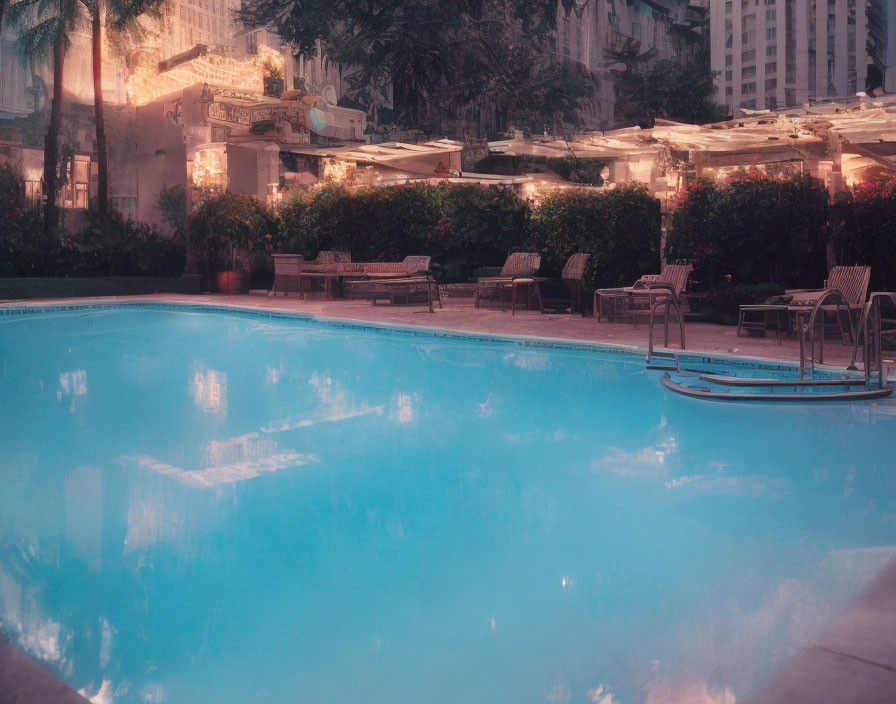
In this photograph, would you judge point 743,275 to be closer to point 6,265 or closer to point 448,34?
point 6,265

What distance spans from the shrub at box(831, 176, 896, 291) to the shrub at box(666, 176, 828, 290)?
10.2 inches

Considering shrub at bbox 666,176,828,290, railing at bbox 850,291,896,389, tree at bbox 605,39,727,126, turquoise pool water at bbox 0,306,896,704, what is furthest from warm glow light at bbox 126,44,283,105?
tree at bbox 605,39,727,126

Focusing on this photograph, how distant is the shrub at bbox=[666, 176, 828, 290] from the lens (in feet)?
36.4

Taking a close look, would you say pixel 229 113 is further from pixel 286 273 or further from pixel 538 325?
pixel 538 325

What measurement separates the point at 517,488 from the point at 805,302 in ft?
15.6

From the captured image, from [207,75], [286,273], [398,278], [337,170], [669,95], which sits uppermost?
[669,95]

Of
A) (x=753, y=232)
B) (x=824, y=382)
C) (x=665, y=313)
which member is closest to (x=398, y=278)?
(x=753, y=232)

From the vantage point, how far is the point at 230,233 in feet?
58.3

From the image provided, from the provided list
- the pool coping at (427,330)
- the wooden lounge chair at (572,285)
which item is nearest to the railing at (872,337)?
the pool coping at (427,330)

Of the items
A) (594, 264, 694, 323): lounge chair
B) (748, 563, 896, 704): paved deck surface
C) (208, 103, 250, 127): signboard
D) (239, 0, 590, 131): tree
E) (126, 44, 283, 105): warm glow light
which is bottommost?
(748, 563, 896, 704): paved deck surface

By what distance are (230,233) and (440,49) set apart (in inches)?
466

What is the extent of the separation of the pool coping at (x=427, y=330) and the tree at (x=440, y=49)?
13.2m

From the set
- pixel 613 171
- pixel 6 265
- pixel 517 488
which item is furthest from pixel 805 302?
pixel 613 171

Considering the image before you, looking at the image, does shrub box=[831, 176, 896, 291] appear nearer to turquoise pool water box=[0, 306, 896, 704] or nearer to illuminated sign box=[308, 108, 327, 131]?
turquoise pool water box=[0, 306, 896, 704]
